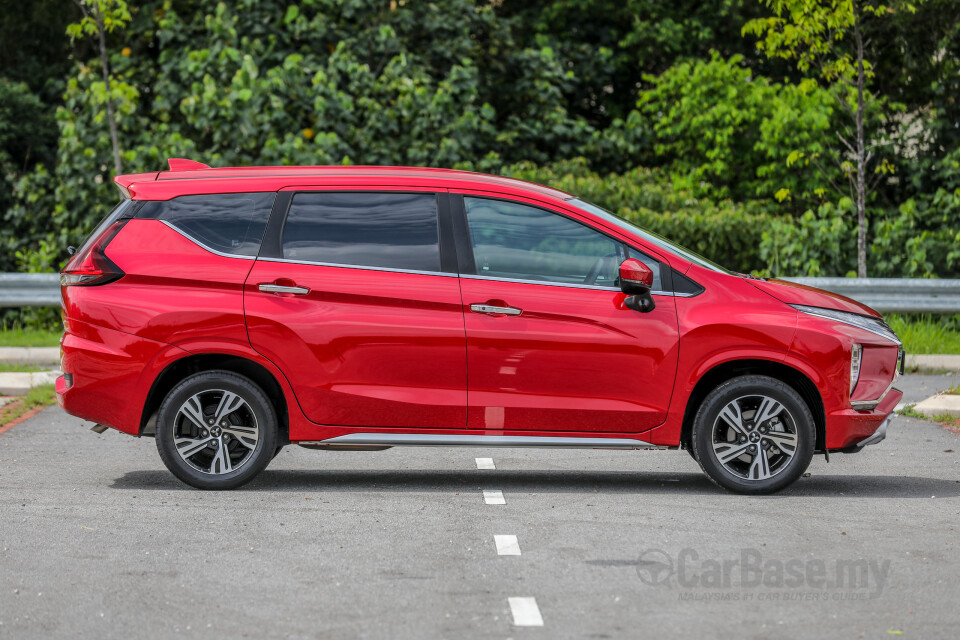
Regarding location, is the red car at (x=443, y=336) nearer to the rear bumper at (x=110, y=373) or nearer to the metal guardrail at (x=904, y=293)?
the rear bumper at (x=110, y=373)

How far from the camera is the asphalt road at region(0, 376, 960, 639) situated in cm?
499

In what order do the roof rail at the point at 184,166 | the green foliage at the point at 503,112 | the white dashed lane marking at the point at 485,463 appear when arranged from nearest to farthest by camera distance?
the roof rail at the point at 184,166 → the white dashed lane marking at the point at 485,463 → the green foliage at the point at 503,112

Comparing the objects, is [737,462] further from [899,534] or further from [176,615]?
[176,615]

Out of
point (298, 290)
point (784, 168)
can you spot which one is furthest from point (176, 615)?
point (784, 168)

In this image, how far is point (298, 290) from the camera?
23.7ft

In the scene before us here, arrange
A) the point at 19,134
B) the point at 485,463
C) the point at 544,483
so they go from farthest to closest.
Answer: the point at 19,134
the point at 485,463
the point at 544,483

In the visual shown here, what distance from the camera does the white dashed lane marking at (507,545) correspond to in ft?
19.6

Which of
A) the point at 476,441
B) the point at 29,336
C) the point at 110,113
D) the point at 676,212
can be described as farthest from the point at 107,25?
the point at 476,441

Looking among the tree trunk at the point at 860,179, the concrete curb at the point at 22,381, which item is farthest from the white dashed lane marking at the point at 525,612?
the tree trunk at the point at 860,179

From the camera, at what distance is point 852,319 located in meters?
7.32

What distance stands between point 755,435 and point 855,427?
1.85 feet

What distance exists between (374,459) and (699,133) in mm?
12035

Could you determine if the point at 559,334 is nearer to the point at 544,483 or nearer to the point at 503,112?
the point at 544,483

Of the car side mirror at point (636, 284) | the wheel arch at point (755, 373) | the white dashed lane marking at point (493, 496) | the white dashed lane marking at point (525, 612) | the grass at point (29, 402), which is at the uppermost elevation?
the car side mirror at point (636, 284)
